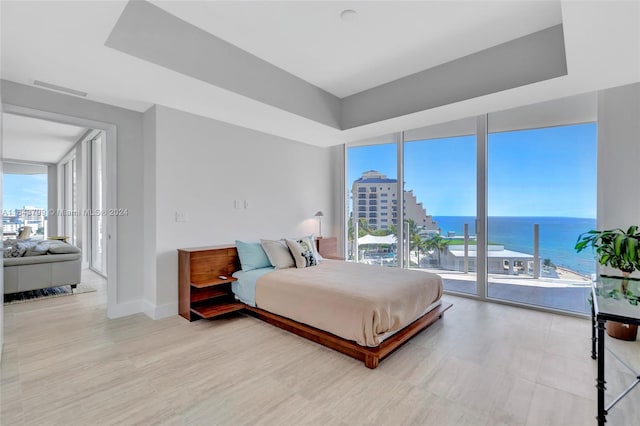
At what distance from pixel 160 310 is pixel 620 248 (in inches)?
185

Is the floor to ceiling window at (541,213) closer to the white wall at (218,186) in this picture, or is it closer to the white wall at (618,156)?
the white wall at (618,156)

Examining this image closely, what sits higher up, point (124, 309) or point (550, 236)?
point (550, 236)

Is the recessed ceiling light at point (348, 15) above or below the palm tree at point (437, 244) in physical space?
above

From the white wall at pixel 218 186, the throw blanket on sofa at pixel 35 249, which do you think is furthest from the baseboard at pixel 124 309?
the throw blanket on sofa at pixel 35 249

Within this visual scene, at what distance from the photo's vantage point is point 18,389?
2057 mm

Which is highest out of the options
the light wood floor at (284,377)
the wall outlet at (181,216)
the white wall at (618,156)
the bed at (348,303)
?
the white wall at (618,156)

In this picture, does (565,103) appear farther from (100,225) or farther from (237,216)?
(100,225)

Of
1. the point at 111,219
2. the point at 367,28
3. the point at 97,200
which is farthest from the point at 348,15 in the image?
the point at 97,200

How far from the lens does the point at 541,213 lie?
153 inches

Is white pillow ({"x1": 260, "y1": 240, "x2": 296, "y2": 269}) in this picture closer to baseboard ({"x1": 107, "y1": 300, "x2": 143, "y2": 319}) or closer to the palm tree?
baseboard ({"x1": 107, "y1": 300, "x2": 143, "y2": 319})

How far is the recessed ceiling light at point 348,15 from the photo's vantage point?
2.47 m

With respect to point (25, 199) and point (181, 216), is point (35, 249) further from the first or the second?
point (25, 199)

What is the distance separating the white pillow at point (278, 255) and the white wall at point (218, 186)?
2.15ft

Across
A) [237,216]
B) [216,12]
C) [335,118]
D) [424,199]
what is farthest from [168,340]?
[424,199]
